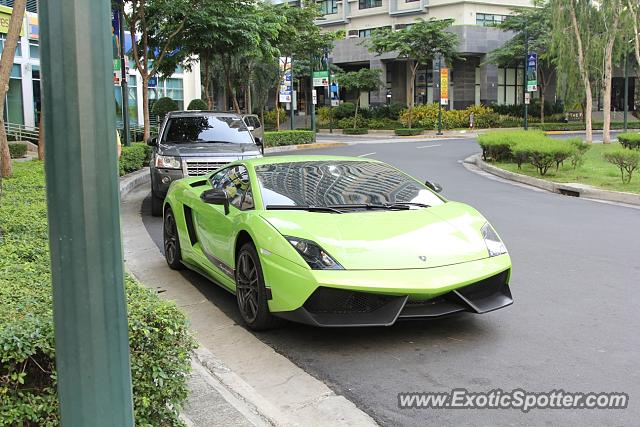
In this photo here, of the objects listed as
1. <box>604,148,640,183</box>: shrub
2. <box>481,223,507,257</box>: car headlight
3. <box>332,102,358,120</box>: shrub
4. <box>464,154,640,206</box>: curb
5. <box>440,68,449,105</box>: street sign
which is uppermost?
<box>440,68,449,105</box>: street sign

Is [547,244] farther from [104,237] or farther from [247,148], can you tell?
[104,237]

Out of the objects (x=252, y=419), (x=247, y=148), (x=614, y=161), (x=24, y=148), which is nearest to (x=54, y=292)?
(x=252, y=419)

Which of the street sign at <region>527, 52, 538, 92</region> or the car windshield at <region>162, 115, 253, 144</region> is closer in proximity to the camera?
the car windshield at <region>162, 115, 253, 144</region>

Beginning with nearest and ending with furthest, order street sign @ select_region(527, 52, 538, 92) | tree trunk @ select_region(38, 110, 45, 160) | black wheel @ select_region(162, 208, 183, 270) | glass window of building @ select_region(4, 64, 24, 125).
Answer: tree trunk @ select_region(38, 110, 45, 160)
black wheel @ select_region(162, 208, 183, 270)
glass window of building @ select_region(4, 64, 24, 125)
street sign @ select_region(527, 52, 538, 92)

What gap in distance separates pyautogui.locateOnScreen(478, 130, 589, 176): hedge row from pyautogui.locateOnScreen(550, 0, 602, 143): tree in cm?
995

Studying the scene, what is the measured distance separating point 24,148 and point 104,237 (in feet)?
89.4

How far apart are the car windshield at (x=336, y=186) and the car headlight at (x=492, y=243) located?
0.67m

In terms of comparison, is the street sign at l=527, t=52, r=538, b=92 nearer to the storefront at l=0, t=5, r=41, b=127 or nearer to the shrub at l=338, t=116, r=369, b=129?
the shrub at l=338, t=116, r=369, b=129

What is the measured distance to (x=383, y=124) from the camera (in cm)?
5619

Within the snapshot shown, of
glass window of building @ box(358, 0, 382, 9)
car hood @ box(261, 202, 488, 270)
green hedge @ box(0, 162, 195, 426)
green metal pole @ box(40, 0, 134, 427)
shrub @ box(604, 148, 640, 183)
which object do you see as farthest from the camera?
glass window of building @ box(358, 0, 382, 9)

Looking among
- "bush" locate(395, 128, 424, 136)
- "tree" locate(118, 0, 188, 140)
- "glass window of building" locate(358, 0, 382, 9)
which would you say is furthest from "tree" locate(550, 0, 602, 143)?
"glass window of building" locate(358, 0, 382, 9)

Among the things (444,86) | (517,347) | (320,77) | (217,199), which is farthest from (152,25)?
(444,86)

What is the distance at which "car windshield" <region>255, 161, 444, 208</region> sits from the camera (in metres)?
6.30

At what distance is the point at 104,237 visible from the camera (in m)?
2.34
